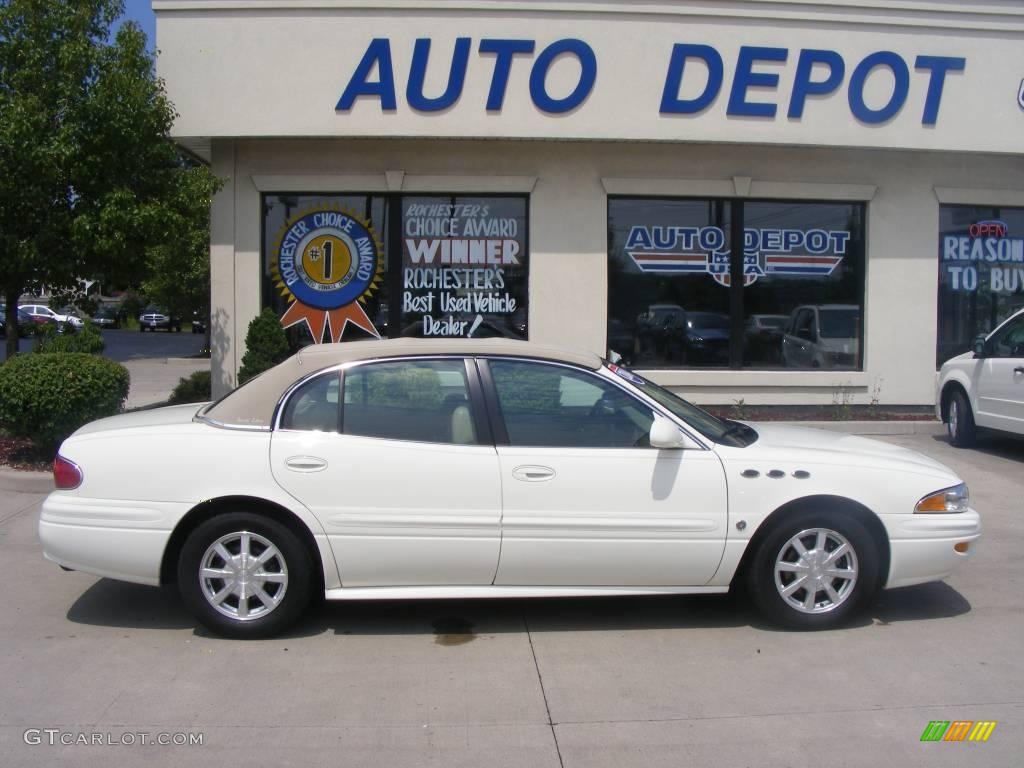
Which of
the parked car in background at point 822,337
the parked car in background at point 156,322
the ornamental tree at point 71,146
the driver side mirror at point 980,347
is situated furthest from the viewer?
the parked car in background at point 156,322

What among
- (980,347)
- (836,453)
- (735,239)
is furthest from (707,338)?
(836,453)

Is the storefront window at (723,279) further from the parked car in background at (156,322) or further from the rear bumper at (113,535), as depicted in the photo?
the parked car in background at (156,322)

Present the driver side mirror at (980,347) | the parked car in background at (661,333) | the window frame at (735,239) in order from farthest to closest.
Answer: the parked car in background at (661,333) → the window frame at (735,239) → the driver side mirror at (980,347)

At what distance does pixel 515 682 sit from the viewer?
473 cm

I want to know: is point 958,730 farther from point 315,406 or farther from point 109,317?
point 109,317

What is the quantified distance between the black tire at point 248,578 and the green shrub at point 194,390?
25.9 feet

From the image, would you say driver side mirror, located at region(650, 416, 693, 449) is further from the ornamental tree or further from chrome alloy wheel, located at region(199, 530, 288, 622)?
the ornamental tree

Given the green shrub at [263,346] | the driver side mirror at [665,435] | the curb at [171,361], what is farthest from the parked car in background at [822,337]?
the curb at [171,361]

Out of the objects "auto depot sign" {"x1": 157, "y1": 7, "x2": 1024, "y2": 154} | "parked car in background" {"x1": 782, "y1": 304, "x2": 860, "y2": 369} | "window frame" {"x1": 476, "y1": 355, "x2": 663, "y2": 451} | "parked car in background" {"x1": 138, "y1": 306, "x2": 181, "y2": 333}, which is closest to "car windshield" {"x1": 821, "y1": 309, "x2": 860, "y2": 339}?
"parked car in background" {"x1": 782, "y1": 304, "x2": 860, "y2": 369}

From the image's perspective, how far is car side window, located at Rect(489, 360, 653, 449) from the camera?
532 centimetres

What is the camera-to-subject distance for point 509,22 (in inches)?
463

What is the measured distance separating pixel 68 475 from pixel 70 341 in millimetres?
5327

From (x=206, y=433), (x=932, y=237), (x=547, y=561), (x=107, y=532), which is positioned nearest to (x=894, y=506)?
(x=547, y=561)

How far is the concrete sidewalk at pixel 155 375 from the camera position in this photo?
1547 centimetres
